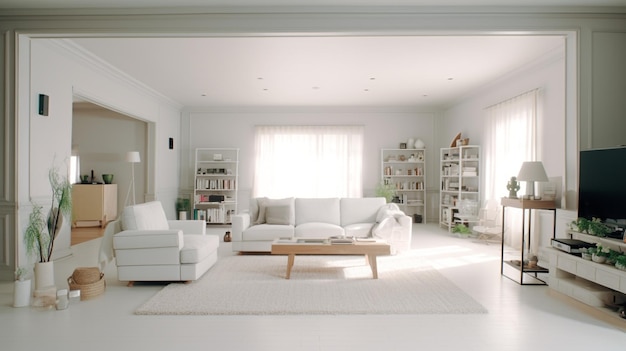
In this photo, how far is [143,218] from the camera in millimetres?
4414

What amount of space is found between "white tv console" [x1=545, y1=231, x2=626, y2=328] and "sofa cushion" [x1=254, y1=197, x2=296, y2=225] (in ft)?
12.0

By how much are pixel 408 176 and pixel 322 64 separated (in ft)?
14.7

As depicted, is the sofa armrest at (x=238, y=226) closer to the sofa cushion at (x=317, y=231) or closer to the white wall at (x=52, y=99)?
the sofa cushion at (x=317, y=231)

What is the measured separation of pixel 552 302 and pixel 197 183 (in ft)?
25.7

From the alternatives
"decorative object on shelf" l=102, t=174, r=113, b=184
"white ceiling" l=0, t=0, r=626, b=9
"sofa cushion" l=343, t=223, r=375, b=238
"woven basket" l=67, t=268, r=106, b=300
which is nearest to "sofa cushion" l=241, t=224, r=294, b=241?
"sofa cushion" l=343, t=223, r=375, b=238

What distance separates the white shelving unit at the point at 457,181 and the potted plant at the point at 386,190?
44.2 inches

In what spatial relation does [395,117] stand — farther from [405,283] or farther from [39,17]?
[39,17]

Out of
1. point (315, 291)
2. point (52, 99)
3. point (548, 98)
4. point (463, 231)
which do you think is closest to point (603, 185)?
point (548, 98)

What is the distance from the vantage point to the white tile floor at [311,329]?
2.72 metres

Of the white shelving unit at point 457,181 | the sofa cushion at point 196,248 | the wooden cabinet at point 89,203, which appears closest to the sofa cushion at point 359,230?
the sofa cushion at point 196,248

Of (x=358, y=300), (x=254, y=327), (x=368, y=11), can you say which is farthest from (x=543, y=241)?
(x=254, y=327)

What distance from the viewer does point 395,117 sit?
9.62 metres

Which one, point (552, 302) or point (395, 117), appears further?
point (395, 117)

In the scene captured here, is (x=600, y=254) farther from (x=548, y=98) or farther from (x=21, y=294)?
(x=21, y=294)
